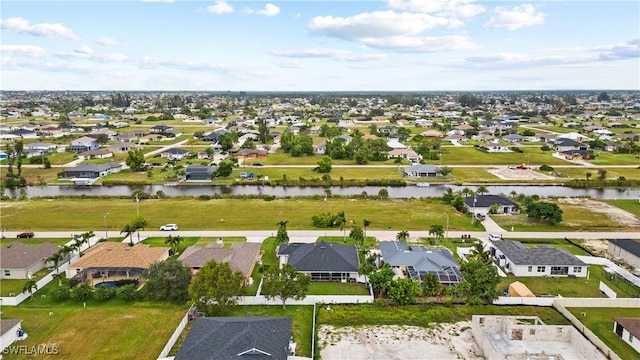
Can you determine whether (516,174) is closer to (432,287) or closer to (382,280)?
(432,287)

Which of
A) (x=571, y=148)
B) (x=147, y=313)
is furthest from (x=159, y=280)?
(x=571, y=148)

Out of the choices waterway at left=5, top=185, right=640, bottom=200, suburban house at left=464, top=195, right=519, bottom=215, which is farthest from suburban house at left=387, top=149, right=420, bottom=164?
suburban house at left=464, top=195, right=519, bottom=215

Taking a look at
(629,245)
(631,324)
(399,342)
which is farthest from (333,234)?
(629,245)

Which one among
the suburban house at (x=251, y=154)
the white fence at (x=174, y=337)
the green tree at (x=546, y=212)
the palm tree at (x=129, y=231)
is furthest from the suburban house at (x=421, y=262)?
the suburban house at (x=251, y=154)

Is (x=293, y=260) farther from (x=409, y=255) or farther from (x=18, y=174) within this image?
(x=18, y=174)

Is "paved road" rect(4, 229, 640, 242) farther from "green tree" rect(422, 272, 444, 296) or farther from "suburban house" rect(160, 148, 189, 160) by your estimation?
"suburban house" rect(160, 148, 189, 160)
